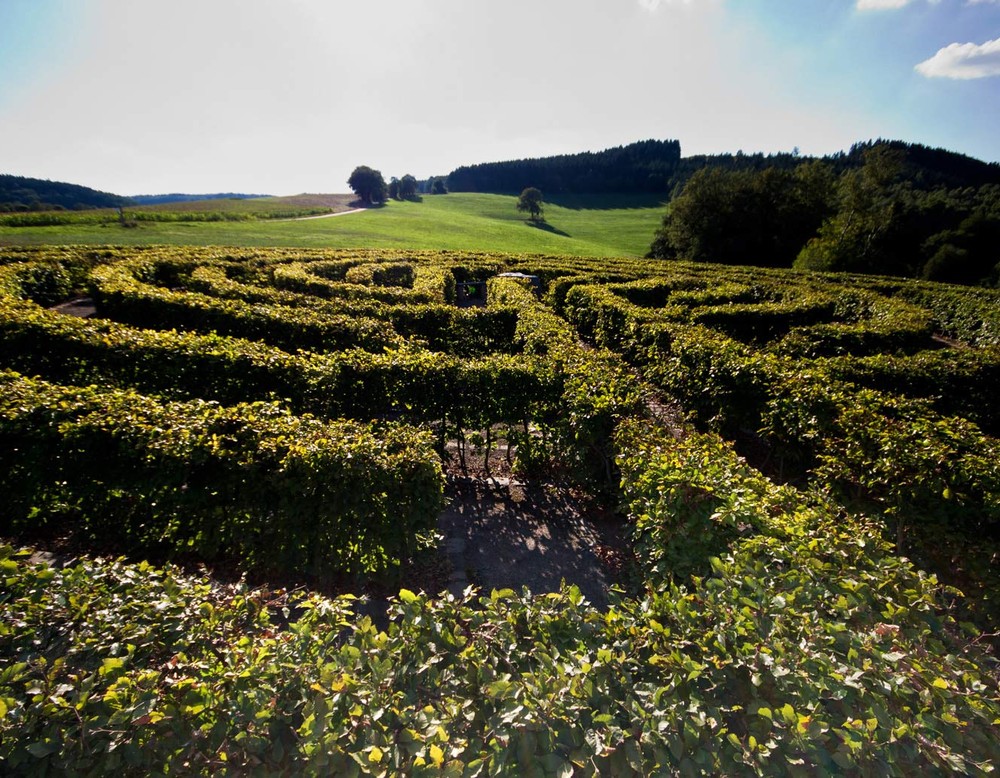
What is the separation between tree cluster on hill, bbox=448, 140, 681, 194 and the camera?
474ft

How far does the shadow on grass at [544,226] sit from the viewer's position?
8712cm

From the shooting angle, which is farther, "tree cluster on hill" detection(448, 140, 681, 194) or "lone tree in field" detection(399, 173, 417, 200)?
"tree cluster on hill" detection(448, 140, 681, 194)

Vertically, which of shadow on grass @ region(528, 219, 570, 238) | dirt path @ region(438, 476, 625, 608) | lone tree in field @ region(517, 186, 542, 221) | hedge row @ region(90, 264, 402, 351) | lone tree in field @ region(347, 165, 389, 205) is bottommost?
dirt path @ region(438, 476, 625, 608)

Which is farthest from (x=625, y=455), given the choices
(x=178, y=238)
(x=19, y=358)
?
(x=178, y=238)

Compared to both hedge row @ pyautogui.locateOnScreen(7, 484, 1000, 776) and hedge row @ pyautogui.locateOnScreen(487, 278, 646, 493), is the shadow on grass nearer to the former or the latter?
hedge row @ pyautogui.locateOnScreen(487, 278, 646, 493)

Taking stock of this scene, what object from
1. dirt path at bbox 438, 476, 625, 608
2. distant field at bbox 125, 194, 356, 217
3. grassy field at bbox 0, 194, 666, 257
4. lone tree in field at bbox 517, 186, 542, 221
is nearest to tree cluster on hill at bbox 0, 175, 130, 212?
distant field at bbox 125, 194, 356, 217

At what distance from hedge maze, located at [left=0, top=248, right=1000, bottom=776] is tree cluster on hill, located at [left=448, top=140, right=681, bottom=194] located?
14714cm

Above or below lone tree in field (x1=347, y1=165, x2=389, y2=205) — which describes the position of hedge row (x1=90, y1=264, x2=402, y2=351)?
below

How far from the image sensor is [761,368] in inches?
408

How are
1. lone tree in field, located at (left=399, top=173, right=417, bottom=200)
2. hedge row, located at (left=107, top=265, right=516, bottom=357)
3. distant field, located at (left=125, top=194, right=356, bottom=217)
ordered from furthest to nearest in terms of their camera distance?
lone tree in field, located at (left=399, top=173, right=417, bottom=200), distant field, located at (left=125, top=194, right=356, bottom=217), hedge row, located at (left=107, top=265, right=516, bottom=357)

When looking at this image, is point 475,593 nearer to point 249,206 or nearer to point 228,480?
point 228,480

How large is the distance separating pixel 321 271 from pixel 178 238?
32.0m

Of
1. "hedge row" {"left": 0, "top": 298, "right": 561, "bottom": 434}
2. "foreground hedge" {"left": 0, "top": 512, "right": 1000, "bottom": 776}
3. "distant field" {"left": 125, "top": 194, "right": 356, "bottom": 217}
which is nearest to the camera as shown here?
"foreground hedge" {"left": 0, "top": 512, "right": 1000, "bottom": 776}

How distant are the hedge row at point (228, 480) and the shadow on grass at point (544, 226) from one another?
8570 cm
